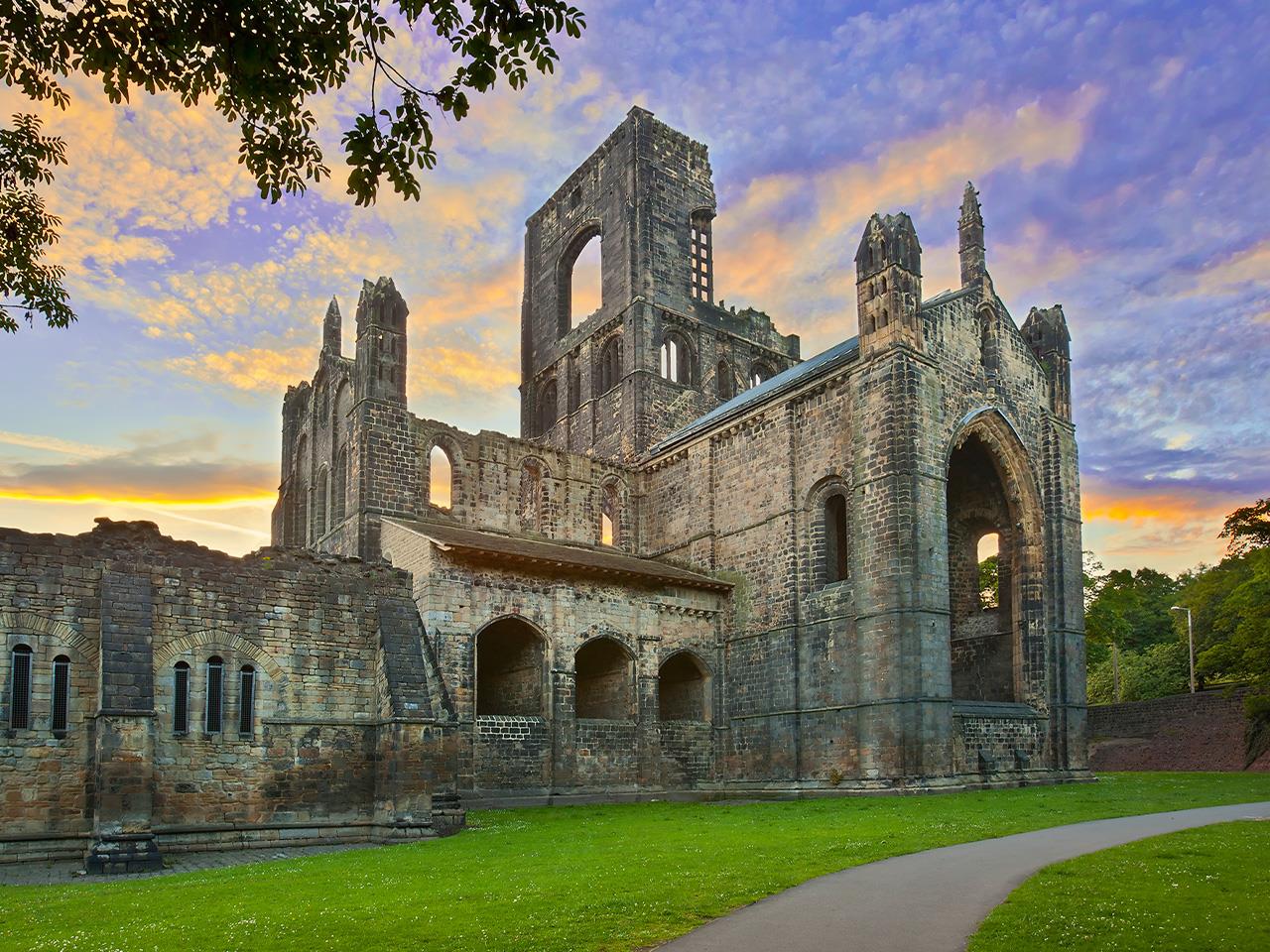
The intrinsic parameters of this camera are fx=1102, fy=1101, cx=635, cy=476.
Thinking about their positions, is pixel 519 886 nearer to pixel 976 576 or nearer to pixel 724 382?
pixel 976 576

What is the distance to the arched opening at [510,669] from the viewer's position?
28.3 meters

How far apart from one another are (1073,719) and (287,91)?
29.0 m

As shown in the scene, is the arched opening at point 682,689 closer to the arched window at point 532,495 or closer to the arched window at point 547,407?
the arched window at point 532,495

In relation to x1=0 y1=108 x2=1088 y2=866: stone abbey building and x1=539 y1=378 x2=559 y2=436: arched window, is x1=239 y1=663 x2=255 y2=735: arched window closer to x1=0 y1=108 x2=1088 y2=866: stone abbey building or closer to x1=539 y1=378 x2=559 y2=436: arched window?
x1=0 y1=108 x2=1088 y2=866: stone abbey building

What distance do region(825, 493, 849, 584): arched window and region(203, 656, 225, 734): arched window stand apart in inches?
631

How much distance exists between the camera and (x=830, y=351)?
35.1 metres

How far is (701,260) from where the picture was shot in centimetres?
4484

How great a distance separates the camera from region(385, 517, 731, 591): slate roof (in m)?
27.2

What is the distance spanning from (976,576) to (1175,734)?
12.5 meters

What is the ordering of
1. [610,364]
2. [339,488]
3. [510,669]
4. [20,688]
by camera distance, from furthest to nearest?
[610,364] → [339,488] → [510,669] → [20,688]

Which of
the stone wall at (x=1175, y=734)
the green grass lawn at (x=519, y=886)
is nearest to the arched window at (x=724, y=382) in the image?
the stone wall at (x=1175, y=734)

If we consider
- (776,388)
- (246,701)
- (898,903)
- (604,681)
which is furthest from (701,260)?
(898,903)

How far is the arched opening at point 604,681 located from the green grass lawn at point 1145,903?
17.5 m

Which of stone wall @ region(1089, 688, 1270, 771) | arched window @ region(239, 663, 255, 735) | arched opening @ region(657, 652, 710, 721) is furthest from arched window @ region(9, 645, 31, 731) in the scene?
stone wall @ region(1089, 688, 1270, 771)
